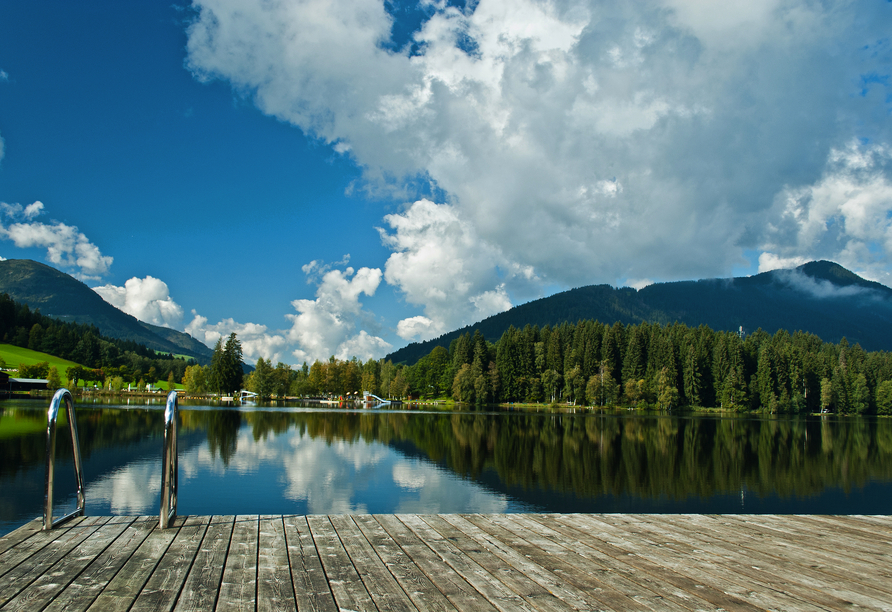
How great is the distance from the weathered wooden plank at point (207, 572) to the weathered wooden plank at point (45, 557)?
4.46 ft

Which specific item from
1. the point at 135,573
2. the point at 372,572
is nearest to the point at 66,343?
the point at 135,573

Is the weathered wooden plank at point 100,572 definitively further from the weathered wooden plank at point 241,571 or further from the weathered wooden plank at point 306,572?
the weathered wooden plank at point 306,572

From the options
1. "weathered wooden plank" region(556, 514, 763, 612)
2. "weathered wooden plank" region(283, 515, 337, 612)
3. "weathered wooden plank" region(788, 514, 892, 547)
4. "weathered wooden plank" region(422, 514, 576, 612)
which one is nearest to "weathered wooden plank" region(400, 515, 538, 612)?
"weathered wooden plank" region(422, 514, 576, 612)

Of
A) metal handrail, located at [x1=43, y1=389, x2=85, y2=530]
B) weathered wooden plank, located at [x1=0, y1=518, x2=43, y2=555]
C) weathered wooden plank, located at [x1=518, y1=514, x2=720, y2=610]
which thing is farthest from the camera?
metal handrail, located at [x1=43, y1=389, x2=85, y2=530]

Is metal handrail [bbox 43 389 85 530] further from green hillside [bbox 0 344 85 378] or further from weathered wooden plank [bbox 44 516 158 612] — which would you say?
green hillside [bbox 0 344 85 378]

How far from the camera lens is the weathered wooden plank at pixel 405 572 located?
4.75 m

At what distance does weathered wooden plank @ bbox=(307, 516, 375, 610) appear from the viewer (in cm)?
472

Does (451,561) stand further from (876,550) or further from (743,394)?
(743,394)

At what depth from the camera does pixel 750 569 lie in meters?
6.11

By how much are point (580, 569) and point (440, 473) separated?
23.2 meters

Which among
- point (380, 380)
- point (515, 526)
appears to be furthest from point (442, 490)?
point (380, 380)

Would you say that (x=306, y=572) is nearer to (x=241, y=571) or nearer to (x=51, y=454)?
(x=241, y=571)

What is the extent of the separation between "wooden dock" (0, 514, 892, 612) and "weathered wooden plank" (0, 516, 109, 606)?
2 cm

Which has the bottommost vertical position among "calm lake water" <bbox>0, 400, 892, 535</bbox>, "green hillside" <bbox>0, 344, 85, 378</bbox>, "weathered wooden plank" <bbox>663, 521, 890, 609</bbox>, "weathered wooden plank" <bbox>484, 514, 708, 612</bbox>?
"calm lake water" <bbox>0, 400, 892, 535</bbox>
